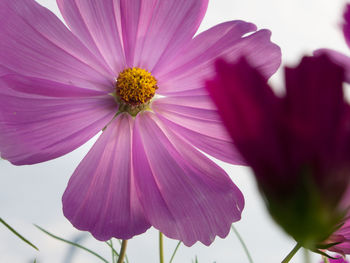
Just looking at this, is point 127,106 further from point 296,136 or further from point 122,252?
point 296,136

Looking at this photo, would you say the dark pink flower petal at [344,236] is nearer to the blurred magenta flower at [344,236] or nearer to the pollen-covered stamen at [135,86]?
the blurred magenta flower at [344,236]

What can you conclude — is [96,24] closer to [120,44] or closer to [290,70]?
[120,44]

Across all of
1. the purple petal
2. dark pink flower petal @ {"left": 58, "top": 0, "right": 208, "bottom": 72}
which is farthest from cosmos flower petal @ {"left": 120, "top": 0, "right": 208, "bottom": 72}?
the purple petal

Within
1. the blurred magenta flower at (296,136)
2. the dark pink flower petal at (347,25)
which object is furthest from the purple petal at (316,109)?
the dark pink flower petal at (347,25)

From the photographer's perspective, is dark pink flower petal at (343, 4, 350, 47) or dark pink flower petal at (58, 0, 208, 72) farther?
dark pink flower petal at (58, 0, 208, 72)

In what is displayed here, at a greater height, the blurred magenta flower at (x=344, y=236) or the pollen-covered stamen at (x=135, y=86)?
the pollen-covered stamen at (x=135, y=86)

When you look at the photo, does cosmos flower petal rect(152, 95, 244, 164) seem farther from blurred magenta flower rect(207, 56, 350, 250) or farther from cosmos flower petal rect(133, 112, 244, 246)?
blurred magenta flower rect(207, 56, 350, 250)
